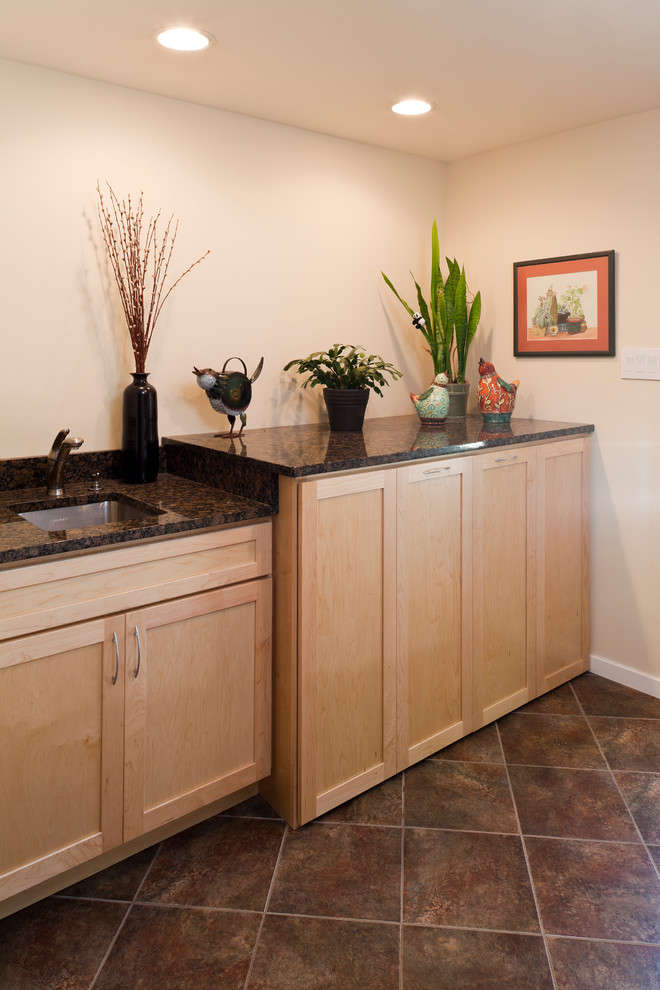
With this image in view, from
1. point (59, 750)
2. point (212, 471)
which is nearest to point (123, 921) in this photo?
point (59, 750)

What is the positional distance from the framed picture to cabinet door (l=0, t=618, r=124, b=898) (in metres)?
2.09

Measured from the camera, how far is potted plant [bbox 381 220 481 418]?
307 centimetres

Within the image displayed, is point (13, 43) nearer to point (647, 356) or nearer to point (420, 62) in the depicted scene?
point (420, 62)

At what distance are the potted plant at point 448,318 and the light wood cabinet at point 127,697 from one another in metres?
1.46

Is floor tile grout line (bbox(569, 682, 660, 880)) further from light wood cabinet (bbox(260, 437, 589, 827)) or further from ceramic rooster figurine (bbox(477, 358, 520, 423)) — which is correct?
ceramic rooster figurine (bbox(477, 358, 520, 423))

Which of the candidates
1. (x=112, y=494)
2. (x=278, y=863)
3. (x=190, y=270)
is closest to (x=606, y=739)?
(x=278, y=863)

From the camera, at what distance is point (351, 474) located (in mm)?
2004

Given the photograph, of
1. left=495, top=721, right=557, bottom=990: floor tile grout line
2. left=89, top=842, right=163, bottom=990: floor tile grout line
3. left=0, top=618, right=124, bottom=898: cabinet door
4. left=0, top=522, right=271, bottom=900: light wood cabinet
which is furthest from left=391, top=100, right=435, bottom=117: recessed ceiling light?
left=89, top=842, right=163, bottom=990: floor tile grout line

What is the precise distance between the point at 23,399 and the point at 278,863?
1.52m

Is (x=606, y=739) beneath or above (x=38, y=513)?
beneath

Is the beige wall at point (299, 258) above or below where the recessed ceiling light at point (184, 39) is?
below

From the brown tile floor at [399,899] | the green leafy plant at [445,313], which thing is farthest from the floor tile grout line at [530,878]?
the green leafy plant at [445,313]

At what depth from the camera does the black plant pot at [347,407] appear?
265cm

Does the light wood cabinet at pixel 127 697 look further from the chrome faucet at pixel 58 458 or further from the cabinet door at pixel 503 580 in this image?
the cabinet door at pixel 503 580
